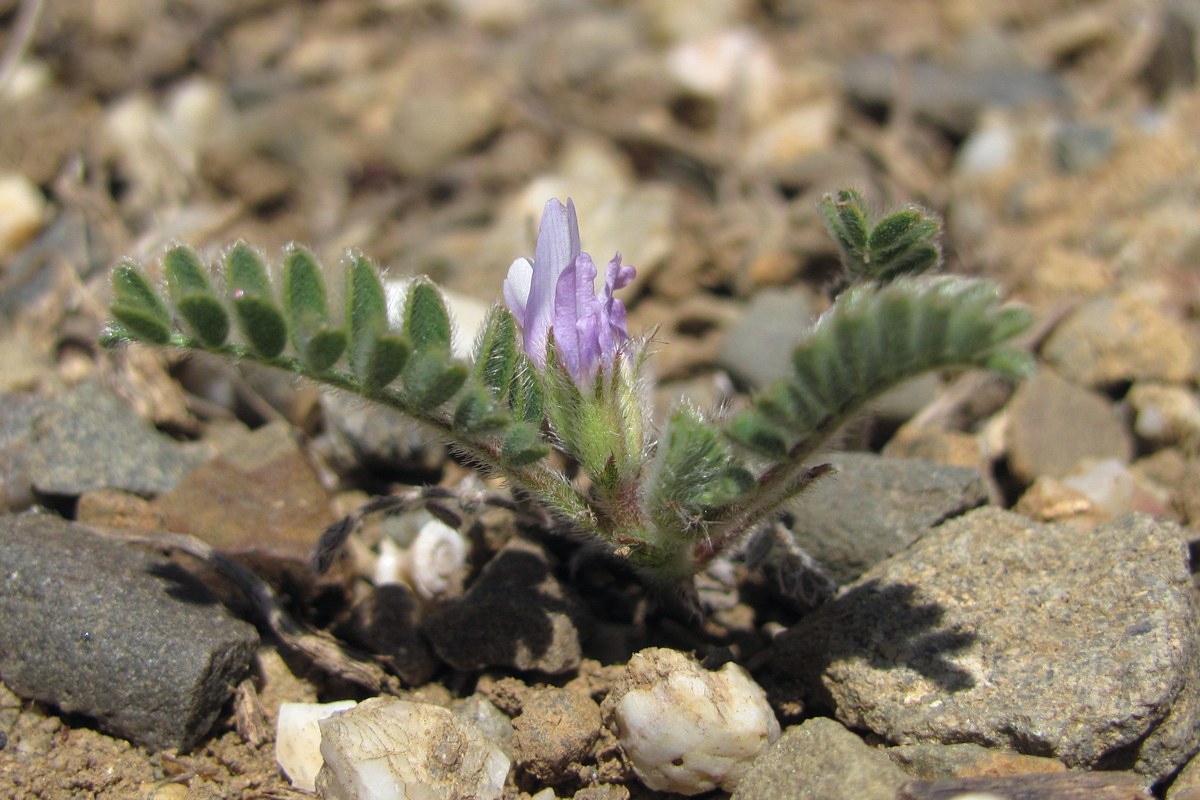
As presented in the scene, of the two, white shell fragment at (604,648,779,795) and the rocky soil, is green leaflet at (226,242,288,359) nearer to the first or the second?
the rocky soil

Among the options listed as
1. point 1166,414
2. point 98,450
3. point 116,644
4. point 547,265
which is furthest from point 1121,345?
point 98,450

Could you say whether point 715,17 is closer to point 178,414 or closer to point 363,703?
point 178,414

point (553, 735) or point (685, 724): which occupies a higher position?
point (685, 724)

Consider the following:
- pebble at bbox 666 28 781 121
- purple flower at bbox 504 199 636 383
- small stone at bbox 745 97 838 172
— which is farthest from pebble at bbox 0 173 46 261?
small stone at bbox 745 97 838 172

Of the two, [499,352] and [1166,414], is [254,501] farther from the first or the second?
[1166,414]

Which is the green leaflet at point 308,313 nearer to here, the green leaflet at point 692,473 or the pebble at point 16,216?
the green leaflet at point 692,473

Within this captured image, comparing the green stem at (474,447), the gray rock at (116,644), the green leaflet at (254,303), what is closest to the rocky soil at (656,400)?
the gray rock at (116,644)
